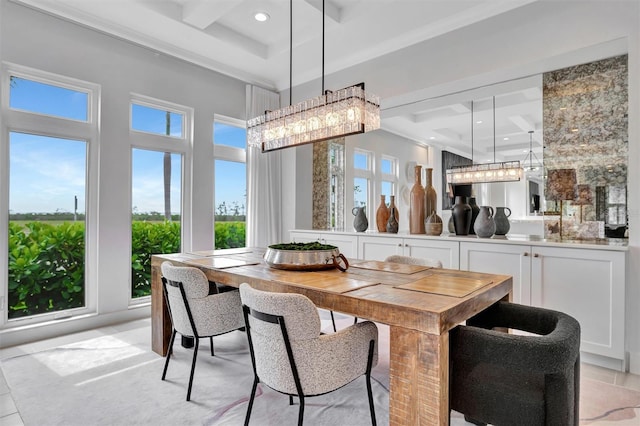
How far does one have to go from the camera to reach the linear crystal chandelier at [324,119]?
224cm

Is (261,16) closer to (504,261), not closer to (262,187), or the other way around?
(262,187)

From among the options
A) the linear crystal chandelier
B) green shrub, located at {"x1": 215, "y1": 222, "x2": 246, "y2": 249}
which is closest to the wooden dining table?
the linear crystal chandelier

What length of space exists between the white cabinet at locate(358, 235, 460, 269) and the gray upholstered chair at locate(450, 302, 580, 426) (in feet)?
5.31

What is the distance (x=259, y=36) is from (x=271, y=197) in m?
2.02

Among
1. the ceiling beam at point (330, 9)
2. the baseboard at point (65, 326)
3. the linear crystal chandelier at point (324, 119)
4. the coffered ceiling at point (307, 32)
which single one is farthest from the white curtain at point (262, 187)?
the linear crystal chandelier at point (324, 119)

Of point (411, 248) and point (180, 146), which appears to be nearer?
point (411, 248)

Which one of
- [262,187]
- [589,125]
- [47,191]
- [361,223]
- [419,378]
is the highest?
[589,125]

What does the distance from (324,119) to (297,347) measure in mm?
1471

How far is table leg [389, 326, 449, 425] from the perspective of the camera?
1317 mm

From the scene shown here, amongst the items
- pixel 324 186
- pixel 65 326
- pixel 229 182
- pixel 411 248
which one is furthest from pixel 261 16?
pixel 65 326

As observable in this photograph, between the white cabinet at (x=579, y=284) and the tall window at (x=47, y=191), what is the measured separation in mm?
3925

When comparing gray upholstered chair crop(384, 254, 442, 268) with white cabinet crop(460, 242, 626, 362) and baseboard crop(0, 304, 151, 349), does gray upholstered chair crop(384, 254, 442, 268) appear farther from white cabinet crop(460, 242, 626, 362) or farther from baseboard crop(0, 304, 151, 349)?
baseboard crop(0, 304, 151, 349)

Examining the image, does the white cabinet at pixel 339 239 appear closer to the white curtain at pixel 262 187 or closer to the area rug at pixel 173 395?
the white curtain at pixel 262 187

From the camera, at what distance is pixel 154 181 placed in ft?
13.4
